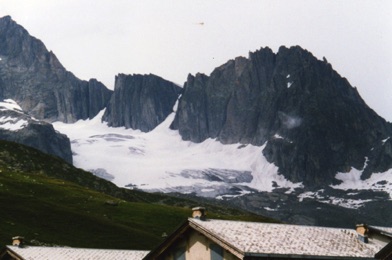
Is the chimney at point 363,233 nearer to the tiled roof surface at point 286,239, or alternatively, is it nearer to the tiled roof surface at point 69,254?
the tiled roof surface at point 286,239

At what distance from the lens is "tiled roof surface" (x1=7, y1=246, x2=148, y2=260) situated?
4478cm

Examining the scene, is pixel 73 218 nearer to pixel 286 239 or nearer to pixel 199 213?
pixel 199 213

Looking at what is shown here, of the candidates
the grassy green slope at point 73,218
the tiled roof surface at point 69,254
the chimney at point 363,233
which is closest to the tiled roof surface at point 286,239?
the chimney at point 363,233

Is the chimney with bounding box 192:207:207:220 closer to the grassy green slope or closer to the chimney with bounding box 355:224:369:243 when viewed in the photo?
the chimney with bounding box 355:224:369:243

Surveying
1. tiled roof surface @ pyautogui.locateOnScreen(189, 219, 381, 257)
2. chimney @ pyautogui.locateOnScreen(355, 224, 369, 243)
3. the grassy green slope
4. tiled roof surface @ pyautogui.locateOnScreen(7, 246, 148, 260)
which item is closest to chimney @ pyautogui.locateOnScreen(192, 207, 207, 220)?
tiled roof surface @ pyautogui.locateOnScreen(189, 219, 381, 257)

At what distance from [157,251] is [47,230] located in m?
62.0

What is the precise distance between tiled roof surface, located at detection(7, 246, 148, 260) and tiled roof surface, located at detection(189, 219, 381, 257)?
32.8 feet

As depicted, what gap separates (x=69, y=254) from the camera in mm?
45531

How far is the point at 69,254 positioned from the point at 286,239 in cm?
1585

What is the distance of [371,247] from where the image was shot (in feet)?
132

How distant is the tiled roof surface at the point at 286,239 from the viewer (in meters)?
34.7

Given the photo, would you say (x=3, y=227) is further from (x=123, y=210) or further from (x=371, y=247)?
(x=371, y=247)

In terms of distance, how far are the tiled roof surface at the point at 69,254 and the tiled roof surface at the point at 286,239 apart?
10.0m

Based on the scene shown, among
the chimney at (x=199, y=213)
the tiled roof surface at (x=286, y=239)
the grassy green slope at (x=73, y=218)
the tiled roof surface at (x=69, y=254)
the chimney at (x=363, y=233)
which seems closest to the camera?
the tiled roof surface at (x=286, y=239)
